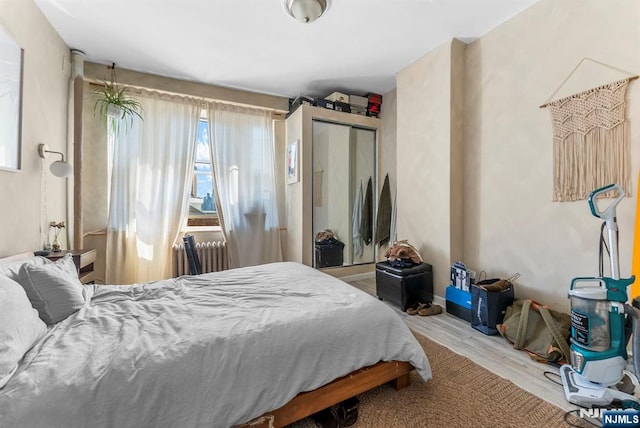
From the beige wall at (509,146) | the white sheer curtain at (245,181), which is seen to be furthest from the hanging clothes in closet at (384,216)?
the white sheer curtain at (245,181)

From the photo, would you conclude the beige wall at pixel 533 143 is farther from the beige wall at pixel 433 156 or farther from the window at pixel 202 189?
the window at pixel 202 189

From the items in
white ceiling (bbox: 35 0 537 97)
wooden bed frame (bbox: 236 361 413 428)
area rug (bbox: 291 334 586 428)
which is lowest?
area rug (bbox: 291 334 586 428)

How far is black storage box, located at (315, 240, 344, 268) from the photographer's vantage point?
3.89 meters

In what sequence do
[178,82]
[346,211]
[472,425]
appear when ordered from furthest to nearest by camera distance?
[346,211] → [178,82] → [472,425]

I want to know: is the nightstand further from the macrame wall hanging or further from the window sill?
the macrame wall hanging

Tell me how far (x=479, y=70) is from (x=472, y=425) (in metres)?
2.95

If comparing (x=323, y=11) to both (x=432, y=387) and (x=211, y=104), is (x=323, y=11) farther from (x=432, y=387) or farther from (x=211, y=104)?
(x=432, y=387)

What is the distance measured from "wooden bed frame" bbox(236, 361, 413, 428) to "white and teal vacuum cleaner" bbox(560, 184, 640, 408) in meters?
0.93

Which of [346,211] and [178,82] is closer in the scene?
[178,82]

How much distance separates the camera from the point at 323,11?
2.24 meters

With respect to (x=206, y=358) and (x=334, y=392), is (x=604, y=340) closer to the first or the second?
(x=334, y=392)

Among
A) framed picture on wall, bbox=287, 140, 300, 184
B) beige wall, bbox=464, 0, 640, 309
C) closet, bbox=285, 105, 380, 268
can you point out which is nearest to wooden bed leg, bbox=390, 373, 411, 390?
beige wall, bbox=464, 0, 640, 309

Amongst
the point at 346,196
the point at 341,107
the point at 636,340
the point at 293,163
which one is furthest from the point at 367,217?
the point at 636,340

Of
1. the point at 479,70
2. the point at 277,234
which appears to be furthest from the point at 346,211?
the point at 479,70
